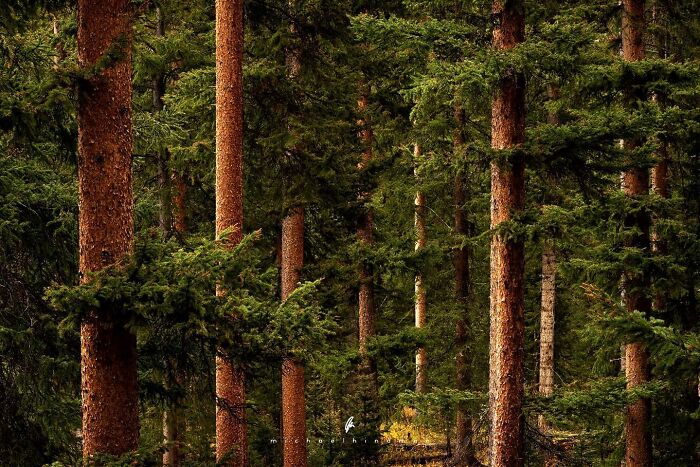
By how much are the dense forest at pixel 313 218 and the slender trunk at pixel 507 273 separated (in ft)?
0.10

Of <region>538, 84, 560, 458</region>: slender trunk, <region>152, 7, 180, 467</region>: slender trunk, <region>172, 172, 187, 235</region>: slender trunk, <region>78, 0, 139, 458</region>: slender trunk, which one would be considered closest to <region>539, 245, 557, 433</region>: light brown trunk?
<region>538, 84, 560, 458</region>: slender trunk

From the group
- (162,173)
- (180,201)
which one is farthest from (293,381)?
(162,173)

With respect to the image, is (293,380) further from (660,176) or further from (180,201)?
(660,176)

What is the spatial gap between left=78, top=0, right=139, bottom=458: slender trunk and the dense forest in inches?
0.6

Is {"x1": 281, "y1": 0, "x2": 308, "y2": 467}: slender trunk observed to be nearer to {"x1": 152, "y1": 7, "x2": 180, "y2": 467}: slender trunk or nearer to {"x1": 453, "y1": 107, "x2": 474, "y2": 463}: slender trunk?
{"x1": 152, "y1": 7, "x2": 180, "y2": 467}: slender trunk

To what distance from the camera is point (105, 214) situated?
17.9 feet

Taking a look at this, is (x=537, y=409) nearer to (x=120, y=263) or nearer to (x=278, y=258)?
(x=120, y=263)

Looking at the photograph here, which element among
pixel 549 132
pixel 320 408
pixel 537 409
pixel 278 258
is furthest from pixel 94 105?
pixel 320 408

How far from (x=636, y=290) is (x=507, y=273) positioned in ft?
12.3

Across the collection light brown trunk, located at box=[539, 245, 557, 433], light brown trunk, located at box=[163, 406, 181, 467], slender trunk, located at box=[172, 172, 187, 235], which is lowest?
light brown trunk, located at box=[163, 406, 181, 467]

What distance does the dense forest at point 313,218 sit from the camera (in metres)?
5.38

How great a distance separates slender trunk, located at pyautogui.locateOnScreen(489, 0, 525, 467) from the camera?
31.6 feet

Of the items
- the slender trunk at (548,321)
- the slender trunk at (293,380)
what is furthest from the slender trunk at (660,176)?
the slender trunk at (293,380)

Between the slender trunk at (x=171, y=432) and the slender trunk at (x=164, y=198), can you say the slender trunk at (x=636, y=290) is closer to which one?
the slender trunk at (x=164, y=198)
